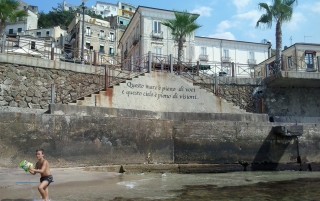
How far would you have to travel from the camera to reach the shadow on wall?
52.8 ft

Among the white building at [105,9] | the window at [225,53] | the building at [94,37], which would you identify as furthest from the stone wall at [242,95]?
the white building at [105,9]

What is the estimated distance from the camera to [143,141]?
14.5 meters

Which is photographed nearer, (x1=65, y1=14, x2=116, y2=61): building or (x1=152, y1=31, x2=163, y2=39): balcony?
(x1=152, y1=31, x2=163, y2=39): balcony

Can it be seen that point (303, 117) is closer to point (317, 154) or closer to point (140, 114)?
→ point (317, 154)

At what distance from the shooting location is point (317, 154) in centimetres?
1698

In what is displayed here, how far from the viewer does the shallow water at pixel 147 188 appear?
27.4 feet

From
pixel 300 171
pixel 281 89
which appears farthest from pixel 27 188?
pixel 281 89

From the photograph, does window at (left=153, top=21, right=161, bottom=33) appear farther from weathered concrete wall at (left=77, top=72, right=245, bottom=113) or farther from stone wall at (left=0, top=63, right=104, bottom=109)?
weathered concrete wall at (left=77, top=72, right=245, bottom=113)

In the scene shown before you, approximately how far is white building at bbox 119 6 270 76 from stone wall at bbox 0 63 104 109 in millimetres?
12757

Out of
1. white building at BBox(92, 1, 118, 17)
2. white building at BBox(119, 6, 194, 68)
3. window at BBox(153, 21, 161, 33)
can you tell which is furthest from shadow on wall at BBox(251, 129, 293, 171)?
white building at BBox(92, 1, 118, 17)

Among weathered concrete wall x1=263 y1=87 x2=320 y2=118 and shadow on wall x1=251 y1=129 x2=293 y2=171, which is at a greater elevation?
weathered concrete wall x1=263 y1=87 x2=320 y2=118

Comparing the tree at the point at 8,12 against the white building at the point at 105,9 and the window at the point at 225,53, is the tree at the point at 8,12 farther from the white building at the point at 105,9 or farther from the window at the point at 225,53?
the white building at the point at 105,9

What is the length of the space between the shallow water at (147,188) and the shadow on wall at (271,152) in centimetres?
Result: 325

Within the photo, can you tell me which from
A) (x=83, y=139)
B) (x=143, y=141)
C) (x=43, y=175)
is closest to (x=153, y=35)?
(x=143, y=141)
